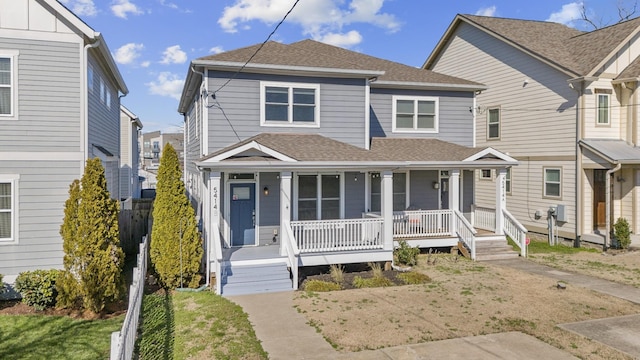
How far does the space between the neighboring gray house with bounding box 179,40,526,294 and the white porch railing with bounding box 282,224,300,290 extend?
0.10 feet

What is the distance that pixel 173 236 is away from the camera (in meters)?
10.6

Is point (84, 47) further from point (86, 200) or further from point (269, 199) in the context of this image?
point (269, 199)

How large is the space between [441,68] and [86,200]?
19.5m

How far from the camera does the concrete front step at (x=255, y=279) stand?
10.5 meters

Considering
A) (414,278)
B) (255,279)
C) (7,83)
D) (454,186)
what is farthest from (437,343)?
(7,83)

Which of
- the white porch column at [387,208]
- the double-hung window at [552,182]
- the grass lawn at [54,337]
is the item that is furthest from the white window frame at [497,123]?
the grass lawn at [54,337]

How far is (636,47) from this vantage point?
1656 cm

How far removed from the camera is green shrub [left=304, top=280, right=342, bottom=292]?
421 inches

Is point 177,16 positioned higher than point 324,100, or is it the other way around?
point 177,16

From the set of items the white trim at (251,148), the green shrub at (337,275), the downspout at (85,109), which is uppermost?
the downspout at (85,109)

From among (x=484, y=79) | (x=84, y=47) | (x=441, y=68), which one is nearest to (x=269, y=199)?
(x=84, y=47)

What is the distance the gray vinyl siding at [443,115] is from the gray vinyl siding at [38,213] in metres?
9.79

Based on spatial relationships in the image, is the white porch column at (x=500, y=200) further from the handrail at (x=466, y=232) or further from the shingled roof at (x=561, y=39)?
the shingled roof at (x=561, y=39)

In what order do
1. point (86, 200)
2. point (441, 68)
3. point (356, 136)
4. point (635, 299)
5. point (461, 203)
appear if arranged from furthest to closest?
point (441, 68)
point (461, 203)
point (356, 136)
point (635, 299)
point (86, 200)
